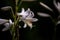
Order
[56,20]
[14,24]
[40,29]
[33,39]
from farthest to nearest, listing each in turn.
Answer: [40,29]
[33,39]
[56,20]
[14,24]

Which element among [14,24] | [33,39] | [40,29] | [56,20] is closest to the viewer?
[14,24]

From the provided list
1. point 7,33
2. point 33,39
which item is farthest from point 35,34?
point 7,33

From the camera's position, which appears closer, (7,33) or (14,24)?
(14,24)

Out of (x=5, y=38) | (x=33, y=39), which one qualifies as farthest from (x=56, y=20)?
(x=5, y=38)

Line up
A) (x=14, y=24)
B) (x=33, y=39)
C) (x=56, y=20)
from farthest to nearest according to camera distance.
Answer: (x=33, y=39) → (x=56, y=20) → (x=14, y=24)

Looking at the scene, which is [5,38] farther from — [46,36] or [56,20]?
[56,20]

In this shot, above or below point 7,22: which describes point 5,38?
below

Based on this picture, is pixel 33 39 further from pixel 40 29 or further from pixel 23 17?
pixel 23 17

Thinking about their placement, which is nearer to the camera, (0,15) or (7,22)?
(7,22)

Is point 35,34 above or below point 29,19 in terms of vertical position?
below
